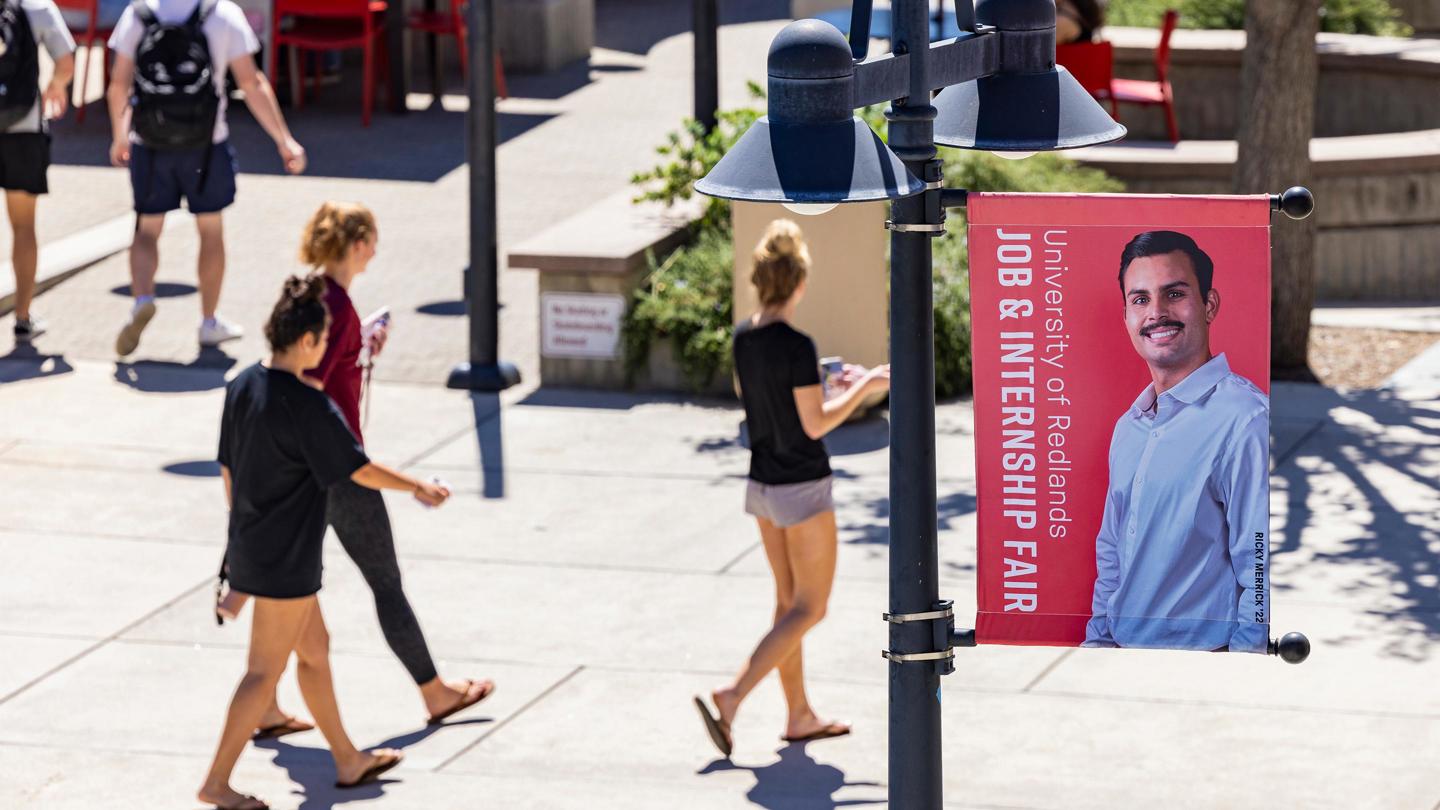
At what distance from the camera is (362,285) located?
44.0ft

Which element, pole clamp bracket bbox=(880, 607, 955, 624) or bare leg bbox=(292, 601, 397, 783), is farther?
bare leg bbox=(292, 601, 397, 783)

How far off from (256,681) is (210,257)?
221 inches

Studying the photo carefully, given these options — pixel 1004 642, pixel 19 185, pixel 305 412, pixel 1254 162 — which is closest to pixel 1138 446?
pixel 1004 642

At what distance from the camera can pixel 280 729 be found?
296 inches

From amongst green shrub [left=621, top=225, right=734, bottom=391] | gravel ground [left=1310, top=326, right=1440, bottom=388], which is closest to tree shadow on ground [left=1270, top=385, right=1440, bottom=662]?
gravel ground [left=1310, top=326, right=1440, bottom=388]

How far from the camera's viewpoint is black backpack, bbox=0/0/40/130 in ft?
39.1

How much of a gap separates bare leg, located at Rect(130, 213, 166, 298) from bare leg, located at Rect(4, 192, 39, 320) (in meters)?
0.68

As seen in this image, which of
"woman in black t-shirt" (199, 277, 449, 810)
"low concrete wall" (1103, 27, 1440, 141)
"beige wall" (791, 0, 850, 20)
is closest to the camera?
"woman in black t-shirt" (199, 277, 449, 810)

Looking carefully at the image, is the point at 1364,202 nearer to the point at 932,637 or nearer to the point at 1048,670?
the point at 1048,670

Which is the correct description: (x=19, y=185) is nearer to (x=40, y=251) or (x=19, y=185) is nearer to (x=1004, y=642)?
(x=40, y=251)

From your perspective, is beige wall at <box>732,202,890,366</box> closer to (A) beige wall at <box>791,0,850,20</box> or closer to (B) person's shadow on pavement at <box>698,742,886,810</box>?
(B) person's shadow on pavement at <box>698,742,886,810</box>

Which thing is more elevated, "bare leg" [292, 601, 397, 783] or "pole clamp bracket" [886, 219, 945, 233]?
"pole clamp bracket" [886, 219, 945, 233]

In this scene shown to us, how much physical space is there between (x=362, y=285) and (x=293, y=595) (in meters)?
6.90

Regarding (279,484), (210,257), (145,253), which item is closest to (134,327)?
(145,253)
